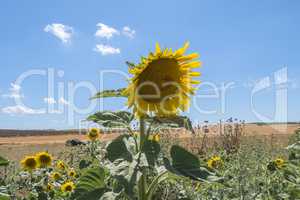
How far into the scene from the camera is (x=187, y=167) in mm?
1893

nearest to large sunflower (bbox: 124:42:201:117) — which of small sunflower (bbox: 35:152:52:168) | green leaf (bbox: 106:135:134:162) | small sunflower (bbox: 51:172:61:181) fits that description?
green leaf (bbox: 106:135:134:162)

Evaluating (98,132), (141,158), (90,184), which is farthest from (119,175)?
(98,132)

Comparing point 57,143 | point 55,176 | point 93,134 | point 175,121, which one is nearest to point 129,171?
point 175,121

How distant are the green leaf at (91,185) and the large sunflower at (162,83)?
0.35m

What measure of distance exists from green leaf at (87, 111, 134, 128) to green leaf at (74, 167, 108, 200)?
24cm

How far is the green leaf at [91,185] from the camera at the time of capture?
197 cm

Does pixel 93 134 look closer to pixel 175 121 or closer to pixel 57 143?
pixel 175 121

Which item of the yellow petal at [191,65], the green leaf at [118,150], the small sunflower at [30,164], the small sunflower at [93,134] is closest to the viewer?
the green leaf at [118,150]

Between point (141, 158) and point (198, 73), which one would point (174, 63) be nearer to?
point (198, 73)

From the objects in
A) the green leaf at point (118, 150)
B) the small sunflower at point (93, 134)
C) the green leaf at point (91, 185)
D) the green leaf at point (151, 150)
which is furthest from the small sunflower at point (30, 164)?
the green leaf at point (151, 150)

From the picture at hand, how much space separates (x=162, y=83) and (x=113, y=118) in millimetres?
294

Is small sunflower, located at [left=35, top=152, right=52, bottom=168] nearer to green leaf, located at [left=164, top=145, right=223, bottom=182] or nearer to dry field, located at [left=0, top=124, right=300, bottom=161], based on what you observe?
dry field, located at [left=0, top=124, right=300, bottom=161]

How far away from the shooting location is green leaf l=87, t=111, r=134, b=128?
2.04 m

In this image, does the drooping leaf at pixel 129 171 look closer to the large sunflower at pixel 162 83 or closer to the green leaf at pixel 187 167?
the green leaf at pixel 187 167
